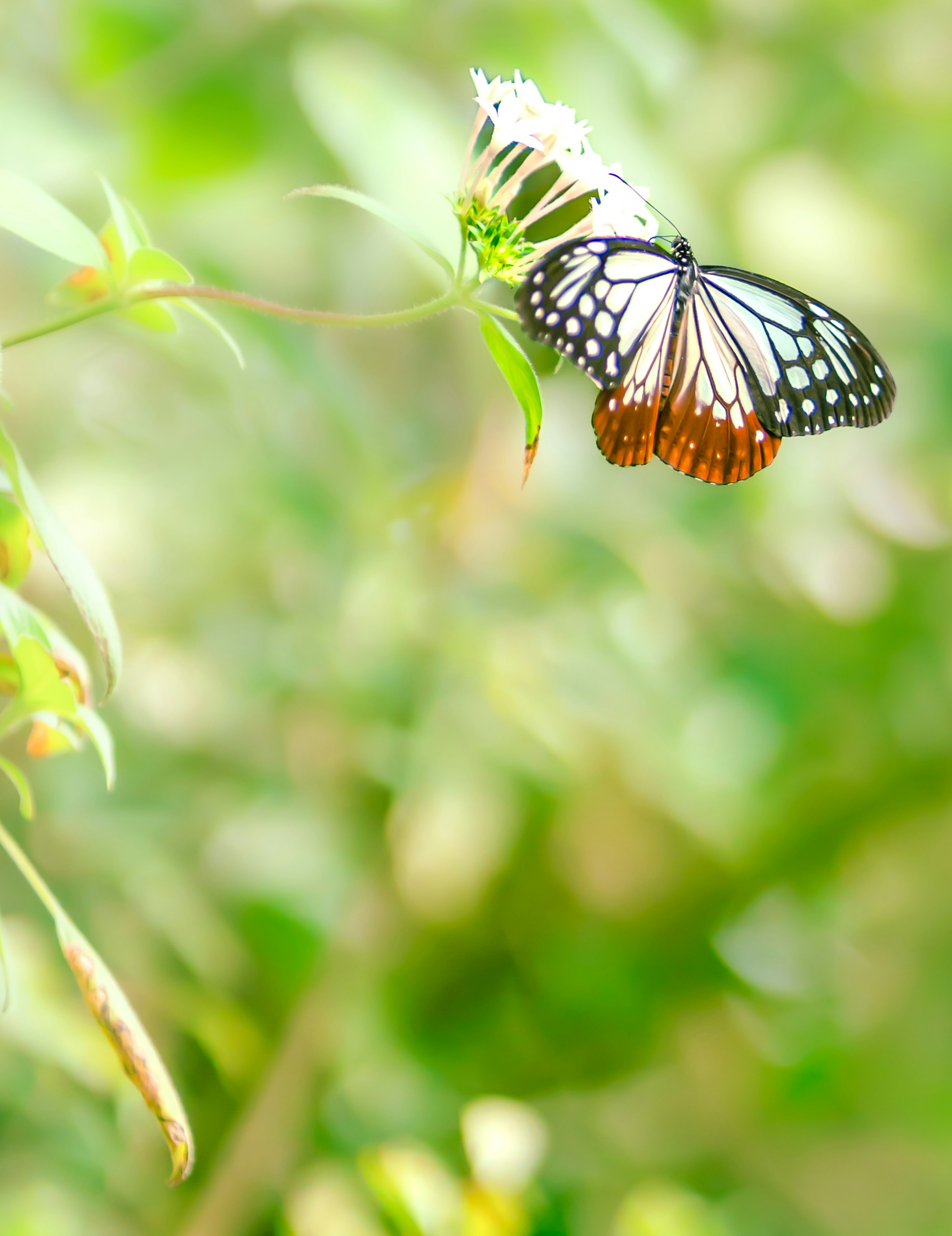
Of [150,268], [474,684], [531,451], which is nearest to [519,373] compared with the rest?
[531,451]

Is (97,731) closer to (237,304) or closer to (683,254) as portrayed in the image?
(237,304)

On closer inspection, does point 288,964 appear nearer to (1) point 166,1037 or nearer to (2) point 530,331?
(1) point 166,1037

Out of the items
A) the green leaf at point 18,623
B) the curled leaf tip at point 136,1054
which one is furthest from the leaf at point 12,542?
the curled leaf tip at point 136,1054

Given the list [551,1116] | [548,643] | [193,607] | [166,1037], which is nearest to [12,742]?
[193,607]

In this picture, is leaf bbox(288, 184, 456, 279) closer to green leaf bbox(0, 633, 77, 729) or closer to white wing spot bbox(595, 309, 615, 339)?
white wing spot bbox(595, 309, 615, 339)

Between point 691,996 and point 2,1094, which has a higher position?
point 691,996

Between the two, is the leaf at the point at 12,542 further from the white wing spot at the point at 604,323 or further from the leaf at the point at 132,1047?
the white wing spot at the point at 604,323
